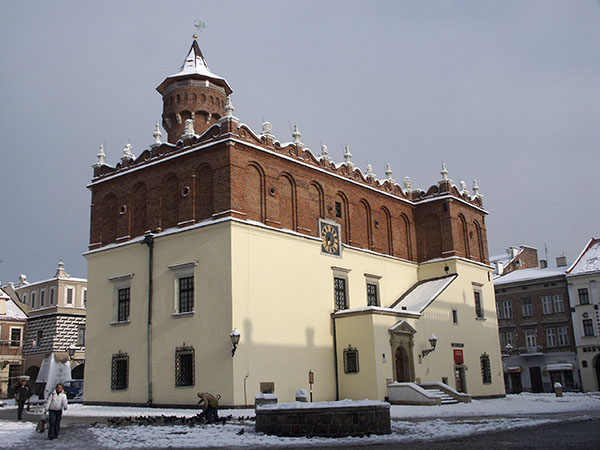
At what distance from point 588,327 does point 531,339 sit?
445 centimetres

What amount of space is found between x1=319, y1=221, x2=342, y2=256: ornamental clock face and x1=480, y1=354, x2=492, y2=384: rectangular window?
38.9 ft

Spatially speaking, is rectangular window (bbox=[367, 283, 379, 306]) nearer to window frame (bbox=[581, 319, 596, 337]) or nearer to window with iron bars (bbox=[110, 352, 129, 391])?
window with iron bars (bbox=[110, 352, 129, 391])

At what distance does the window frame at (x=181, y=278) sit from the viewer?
26.8 meters

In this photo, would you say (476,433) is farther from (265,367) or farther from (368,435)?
(265,367)

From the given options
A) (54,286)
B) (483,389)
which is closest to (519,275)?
(483,389)

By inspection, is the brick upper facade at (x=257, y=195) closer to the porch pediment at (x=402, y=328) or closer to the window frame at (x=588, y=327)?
the porch pediment at (x=402, y=328)

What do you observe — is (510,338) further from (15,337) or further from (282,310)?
(15,337)

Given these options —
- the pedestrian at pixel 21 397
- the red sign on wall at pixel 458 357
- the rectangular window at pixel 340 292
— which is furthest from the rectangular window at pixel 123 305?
the red sign on wall at pixel 458 357

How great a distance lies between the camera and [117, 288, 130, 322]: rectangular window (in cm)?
2928

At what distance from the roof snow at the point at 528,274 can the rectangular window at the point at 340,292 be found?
995 inches

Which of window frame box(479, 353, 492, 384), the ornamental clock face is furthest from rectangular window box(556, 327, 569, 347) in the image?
the ornamental clock face

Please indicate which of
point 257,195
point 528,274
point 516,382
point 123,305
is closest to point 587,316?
point 528,274

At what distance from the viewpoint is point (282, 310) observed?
A: 27.6 m

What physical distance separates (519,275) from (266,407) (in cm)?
4270
